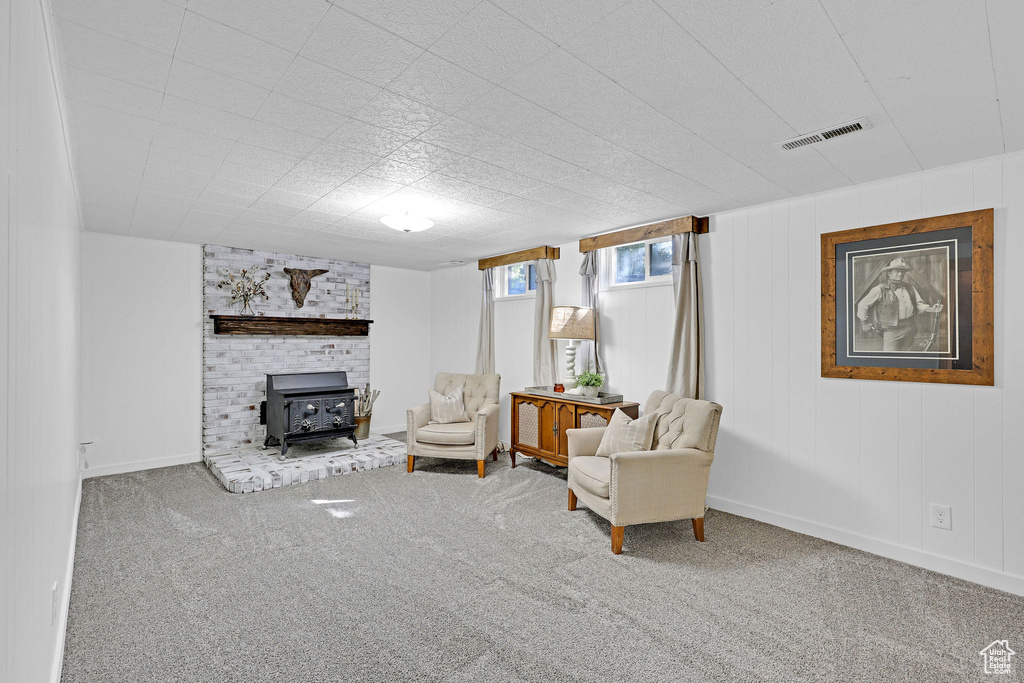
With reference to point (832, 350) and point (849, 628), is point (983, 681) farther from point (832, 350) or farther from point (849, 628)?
point (832, 350)

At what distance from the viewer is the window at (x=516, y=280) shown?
6051mm

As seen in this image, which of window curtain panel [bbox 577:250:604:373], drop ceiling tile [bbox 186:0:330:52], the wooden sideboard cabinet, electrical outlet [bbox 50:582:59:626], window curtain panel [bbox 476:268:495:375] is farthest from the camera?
window curtain panel [bbox 476:268:495:375]

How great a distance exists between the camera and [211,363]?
555 cm

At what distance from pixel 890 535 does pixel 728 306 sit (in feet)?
6.07

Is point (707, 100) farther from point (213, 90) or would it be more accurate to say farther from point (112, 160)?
point (112, 160)

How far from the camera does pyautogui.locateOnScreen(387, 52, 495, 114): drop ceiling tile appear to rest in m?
1.92

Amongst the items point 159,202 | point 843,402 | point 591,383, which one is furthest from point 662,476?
point 159,202

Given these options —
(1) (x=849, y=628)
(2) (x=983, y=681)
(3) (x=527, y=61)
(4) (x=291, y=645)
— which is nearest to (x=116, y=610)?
(4) (x=291, y=645)

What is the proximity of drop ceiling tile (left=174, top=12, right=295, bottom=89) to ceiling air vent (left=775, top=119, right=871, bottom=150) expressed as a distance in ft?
7.79

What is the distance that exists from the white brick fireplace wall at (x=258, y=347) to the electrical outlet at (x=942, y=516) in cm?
589

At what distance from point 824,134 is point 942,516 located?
2354 mm

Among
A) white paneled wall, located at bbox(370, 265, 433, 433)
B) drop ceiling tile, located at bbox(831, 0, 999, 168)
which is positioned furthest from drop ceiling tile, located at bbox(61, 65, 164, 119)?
white paneled wall, located at bbox(370, 265, 433, 433)

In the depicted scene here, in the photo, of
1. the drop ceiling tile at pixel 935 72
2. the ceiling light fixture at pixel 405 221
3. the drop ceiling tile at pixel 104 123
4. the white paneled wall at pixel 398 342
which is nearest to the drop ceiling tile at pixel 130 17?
the drop ceiling tile at pixel 104 123

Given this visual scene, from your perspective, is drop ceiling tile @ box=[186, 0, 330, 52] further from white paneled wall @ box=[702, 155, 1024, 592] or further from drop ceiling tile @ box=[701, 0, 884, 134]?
white paneled wall @ box=[702, 155, 1024, 592]
